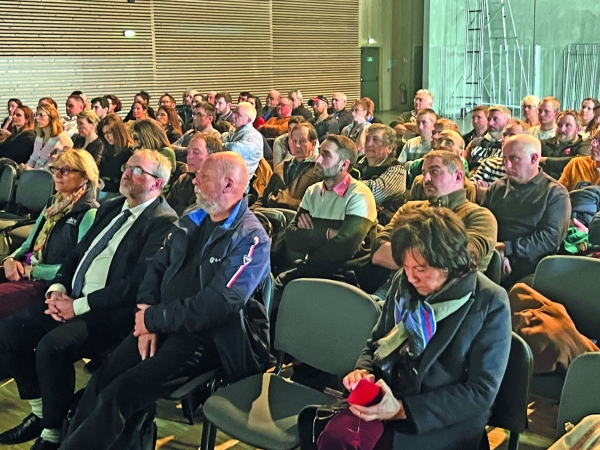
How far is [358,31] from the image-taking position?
16625mm

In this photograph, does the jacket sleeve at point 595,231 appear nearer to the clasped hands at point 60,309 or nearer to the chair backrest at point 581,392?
the chair backrest at point 581,392

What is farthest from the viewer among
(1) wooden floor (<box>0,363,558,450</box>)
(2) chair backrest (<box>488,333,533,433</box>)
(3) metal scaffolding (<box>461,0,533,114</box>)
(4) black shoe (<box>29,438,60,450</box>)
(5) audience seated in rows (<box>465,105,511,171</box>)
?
(3) metal scaffolding (<box>461,0,533,114</box>)

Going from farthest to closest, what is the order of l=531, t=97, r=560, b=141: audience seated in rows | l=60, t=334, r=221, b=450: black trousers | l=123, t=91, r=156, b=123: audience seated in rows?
1. l=123, t=91, r=156, b=123: audience seated in rows
2. l=531, t=97, r=560, b=141: audience seated in rows
3. l=60, t=334, r=221, b=450: black trousers

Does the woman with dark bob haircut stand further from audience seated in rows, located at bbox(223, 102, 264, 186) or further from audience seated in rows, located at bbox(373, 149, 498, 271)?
audience seated in rows, located at bbox(223, 102, 264, 186)

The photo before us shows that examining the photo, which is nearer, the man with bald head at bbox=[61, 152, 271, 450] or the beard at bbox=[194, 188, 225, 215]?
the man with bald head at bbox=[61, 152, 271, 450]

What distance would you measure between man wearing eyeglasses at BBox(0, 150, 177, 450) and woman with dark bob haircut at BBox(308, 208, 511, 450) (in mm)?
1306

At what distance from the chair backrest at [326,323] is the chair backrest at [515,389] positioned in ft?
1.68

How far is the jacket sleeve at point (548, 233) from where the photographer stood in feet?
12.1

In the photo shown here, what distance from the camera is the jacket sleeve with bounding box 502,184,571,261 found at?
12.1 feet

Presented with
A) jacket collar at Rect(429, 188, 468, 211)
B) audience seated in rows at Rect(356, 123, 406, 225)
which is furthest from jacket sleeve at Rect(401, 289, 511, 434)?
audience seated in rows at Rect(356, 123, 406, 225)

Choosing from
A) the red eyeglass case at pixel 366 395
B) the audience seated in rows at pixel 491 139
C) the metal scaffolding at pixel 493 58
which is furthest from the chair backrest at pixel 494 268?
the metal scaffolding at pixel 493 58

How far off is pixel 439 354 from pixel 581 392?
402 mm

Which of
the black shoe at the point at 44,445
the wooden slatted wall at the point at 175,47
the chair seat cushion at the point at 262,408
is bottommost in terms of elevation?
the black shoe at the point at 44,445

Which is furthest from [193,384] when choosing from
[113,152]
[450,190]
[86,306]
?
[113,152]
